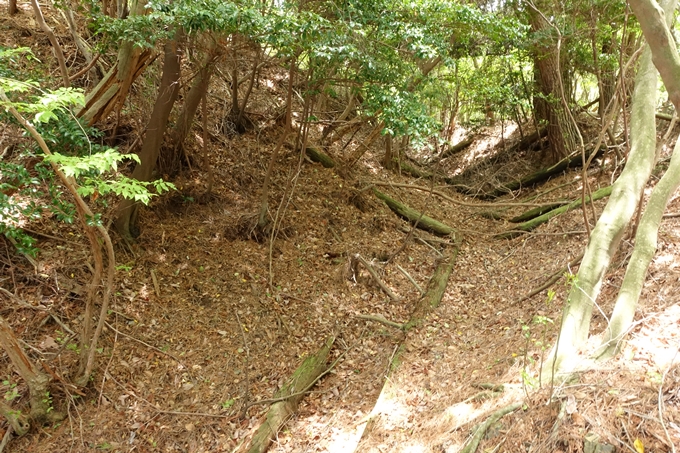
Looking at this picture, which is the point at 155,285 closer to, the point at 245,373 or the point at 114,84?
the point at 245,373

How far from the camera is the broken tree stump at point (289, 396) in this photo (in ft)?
15.7

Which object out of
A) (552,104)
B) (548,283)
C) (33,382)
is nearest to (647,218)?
(548,283)

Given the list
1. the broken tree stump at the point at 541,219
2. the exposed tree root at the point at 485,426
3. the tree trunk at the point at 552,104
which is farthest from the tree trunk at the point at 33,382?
the tree trunk at the point at 552,104

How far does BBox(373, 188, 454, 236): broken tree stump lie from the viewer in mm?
9547

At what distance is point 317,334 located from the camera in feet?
21.3

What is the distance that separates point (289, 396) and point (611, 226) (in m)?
4.06

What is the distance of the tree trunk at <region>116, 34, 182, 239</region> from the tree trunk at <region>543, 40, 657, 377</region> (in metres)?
5.81

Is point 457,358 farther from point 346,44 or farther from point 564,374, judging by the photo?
point 346,44

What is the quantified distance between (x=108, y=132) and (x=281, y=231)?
338 cm

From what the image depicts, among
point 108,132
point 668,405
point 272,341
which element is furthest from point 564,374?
point 108,132

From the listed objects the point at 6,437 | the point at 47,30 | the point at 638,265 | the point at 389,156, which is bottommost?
the point at 6,437

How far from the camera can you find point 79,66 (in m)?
8.03

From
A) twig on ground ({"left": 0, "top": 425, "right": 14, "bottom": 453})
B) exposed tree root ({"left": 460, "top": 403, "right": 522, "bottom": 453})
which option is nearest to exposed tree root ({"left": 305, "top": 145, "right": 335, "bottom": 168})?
twig on ground ({"left": 0, "top": 425, "right": 14, "bottom": 453})

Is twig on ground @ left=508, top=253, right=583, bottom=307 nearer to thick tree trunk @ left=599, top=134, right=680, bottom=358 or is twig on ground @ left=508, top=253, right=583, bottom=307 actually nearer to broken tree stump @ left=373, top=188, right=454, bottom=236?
thick tree trunk @ left=599, top=134, right=680, bottom=358
